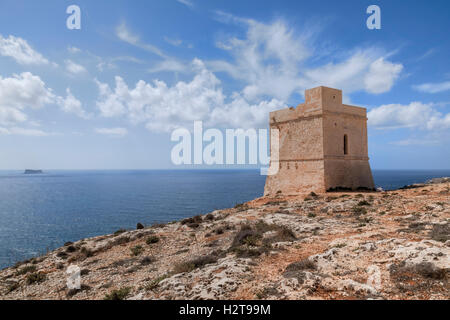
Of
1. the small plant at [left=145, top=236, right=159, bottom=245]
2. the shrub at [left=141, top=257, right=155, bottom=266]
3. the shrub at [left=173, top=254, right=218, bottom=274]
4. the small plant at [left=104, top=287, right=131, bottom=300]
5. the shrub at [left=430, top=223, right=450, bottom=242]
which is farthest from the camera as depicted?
the small plant at [left=145, top=236, right=159, bottom=245]

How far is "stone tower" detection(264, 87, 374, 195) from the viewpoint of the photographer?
71.7ft

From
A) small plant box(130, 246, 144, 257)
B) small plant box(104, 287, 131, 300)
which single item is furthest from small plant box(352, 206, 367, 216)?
small plant box(104, 287, 131, 300)

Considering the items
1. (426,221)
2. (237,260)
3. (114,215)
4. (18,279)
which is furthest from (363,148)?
(114,215)

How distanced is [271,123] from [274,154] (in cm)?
309

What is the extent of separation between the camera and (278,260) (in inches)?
304

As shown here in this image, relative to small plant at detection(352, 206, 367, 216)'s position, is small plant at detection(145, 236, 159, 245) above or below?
below

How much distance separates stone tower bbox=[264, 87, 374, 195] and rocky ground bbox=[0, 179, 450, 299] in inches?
235

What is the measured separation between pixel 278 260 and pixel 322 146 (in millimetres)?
15884

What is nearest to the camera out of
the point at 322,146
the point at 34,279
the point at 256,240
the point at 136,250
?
the point at 256,240

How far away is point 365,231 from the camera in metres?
9.84

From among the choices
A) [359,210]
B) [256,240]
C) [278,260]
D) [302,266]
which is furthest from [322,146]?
[302,266]

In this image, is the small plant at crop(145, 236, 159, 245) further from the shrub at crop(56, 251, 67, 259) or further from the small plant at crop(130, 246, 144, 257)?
the shrub at crop(56, 251, 67, 259)

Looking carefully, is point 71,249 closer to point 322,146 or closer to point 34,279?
point 34,279

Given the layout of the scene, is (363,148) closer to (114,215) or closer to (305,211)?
(305,211)
